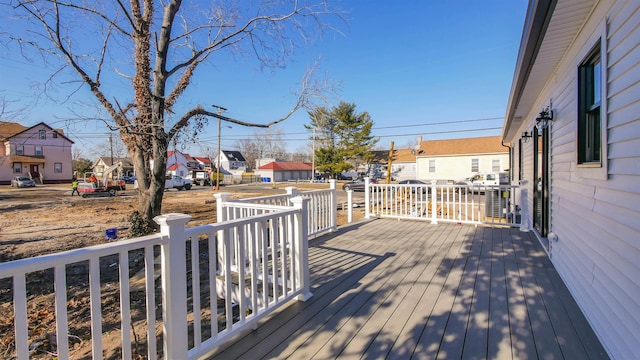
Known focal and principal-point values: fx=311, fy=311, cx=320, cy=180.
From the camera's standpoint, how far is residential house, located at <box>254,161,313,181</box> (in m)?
45.1

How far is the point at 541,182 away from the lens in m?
4.82

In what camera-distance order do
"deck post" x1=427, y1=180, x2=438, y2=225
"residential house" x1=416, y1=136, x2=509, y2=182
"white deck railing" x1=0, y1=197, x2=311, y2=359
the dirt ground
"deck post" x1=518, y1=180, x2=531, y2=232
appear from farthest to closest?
"residential house" x1=416, y1=136, x2=509, y2=182, "deck post" x1=427, y1=180, x2=438, y2=225, "deck post" x1=518, y1=180, x2=531, y2=232, the dirt ground, "white deck railing" x1=0, y1=197, x2=311, y2=359

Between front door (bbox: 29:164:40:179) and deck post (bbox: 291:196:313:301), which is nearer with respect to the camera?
deck post (bbox: 291:196:313:301)

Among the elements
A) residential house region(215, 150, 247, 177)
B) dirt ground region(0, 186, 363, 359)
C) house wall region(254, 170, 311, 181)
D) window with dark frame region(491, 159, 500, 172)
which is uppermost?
residential house region(215, 150, 247, 177)

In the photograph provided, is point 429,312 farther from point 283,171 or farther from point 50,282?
point 283,171

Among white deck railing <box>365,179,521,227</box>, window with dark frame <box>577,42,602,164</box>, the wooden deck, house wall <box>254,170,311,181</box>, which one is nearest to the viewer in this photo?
the wooden deck

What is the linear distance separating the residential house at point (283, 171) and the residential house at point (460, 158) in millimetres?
22753

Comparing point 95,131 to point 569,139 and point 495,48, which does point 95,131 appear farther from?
point 495,48

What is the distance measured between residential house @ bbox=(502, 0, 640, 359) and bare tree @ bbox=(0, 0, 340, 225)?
4185 millimetres

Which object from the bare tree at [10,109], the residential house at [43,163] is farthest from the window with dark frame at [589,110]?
the residential house at [43,163]

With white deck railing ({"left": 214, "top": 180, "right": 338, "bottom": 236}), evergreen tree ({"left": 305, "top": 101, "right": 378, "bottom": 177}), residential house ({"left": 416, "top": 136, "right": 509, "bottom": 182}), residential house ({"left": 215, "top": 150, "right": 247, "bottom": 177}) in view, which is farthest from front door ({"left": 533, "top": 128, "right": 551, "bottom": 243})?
residential house ({"left": 215, "top": 150, "right": 247, "bottom": 177})

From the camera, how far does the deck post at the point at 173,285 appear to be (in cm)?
164

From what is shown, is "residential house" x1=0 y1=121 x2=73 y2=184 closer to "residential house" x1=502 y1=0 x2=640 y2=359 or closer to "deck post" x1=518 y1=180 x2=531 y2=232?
"deck post" x1=518 y1=180 x2=531 y2=232

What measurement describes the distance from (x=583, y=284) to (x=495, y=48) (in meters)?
10.8
